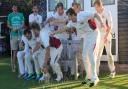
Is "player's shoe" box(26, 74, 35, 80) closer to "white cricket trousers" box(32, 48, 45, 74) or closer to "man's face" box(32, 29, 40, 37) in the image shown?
"white cricket trousers" box(32, 48, 45, 74)

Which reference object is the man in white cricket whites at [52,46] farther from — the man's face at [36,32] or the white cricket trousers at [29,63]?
the white cricket trousers at [29,63]

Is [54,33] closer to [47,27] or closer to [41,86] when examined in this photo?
[47,27]

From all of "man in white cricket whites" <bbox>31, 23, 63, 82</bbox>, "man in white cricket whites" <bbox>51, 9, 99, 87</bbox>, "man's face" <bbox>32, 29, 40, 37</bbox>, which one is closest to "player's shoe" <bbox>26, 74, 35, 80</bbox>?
"man in white cricket whites" <bbox>31, 23, 63, 82</bbox>

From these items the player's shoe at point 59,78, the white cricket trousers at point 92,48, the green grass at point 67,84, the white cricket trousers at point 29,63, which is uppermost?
the white cricket trousers at point 92,48

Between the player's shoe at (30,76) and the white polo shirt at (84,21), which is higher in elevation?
the white polo shirt at (84,21)

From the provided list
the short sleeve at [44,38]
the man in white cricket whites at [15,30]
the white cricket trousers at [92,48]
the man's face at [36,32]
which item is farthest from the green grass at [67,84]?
the man in white cricket whites at [15,30]

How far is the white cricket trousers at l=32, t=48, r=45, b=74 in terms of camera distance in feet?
34.0

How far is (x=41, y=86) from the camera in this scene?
939cm

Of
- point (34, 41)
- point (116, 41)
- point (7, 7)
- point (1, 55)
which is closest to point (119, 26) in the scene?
point (116, 41)

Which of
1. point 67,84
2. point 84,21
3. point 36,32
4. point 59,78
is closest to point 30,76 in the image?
point 59,78

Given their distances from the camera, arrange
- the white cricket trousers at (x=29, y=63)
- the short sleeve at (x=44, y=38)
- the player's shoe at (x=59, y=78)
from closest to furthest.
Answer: the short sleeve at (x=44, y=38) < the player's shoe at (x=59, y=78) < the white cricket trousers at (x=29, y=63)

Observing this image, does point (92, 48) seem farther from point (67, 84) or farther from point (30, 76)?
point (30, 76)

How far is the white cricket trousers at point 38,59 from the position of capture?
10.4m

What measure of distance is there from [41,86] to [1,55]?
9380 mm
